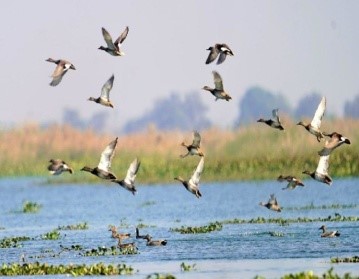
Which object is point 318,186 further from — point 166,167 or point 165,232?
point 165,232

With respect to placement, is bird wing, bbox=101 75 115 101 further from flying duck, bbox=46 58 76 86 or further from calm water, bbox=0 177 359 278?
calm water, bbox=0 177 359 278

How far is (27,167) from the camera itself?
10869 cm

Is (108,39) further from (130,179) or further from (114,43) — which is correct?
(130,179)

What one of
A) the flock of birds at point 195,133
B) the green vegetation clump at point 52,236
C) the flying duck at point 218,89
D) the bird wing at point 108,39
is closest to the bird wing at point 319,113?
the flock of birds at point 195,133

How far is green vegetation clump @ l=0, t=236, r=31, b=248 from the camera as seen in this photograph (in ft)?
154

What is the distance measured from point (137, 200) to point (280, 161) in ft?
29.0

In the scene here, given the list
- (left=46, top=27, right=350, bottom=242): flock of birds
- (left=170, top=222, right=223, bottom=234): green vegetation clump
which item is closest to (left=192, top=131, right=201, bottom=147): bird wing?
(left=46, top=27, right=350, bottom=242): flock of birds

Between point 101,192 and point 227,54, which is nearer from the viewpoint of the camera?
point 227,54

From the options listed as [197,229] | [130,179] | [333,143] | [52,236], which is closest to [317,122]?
[333,143]

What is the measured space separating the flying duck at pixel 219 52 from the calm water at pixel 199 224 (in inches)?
218

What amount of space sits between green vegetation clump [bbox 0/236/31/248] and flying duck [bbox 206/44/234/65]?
1081cm

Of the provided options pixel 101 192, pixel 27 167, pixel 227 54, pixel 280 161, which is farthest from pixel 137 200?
pixel 227 54

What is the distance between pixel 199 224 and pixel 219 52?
17030mm

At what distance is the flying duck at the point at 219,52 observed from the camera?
1551 inches
